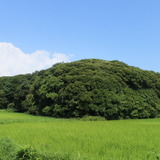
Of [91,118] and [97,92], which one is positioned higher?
[97,92]

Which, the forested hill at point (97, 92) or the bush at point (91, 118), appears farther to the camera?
the forested hill at point (97, 92)

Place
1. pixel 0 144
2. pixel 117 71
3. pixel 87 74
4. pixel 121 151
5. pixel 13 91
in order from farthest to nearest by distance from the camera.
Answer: pixel 13 91, pixel 117 71, pixel 87 74, pixel 0 144, pixel 121 151

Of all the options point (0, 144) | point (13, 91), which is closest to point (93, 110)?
point (0, 144)

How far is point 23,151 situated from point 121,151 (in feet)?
7.26

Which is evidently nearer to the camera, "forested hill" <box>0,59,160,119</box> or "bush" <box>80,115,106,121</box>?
"bush" <box>80,115,106,121</box>

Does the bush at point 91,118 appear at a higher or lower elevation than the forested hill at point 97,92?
lower

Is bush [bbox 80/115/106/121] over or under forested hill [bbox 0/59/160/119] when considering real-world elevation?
under

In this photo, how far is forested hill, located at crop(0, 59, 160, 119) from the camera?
16969 millimetres

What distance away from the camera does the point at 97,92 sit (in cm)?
1714

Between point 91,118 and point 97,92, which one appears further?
point 97,92

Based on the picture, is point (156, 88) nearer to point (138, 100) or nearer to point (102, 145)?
point (138, 100)

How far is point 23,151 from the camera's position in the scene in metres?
5.02

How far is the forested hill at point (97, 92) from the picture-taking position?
55.7 ft

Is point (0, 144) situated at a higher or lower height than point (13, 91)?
lower
